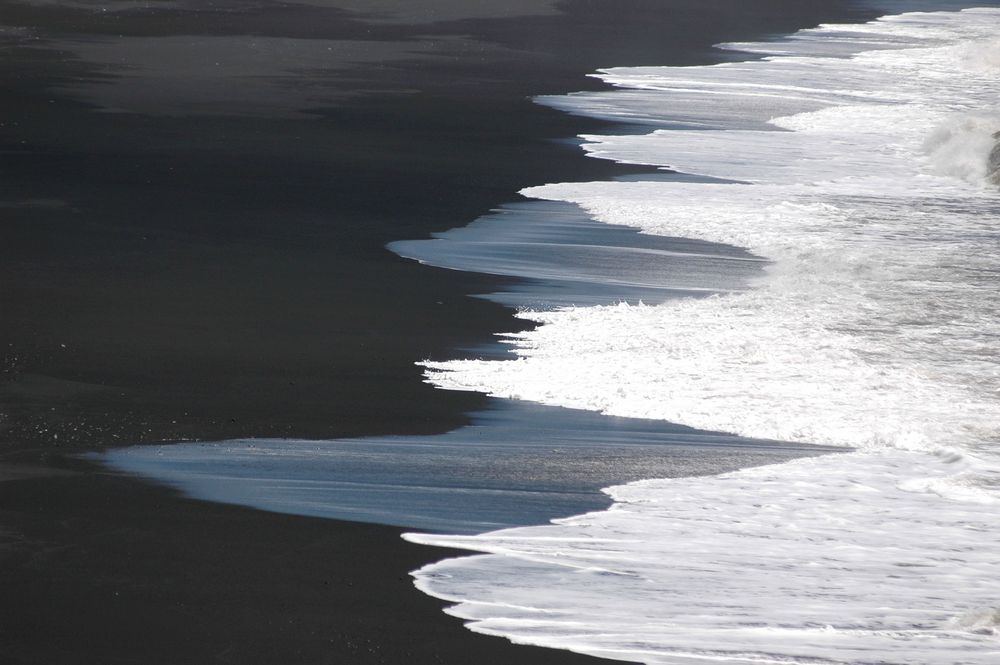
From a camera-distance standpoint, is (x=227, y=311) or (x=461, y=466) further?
(x=227, y=311)

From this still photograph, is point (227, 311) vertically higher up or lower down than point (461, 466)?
higher up

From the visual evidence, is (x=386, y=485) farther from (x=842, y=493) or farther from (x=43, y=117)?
(x=43, y=117)

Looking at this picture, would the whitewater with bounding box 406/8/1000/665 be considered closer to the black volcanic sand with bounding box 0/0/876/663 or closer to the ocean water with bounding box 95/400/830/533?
the ocean water with bounding box 95/400/830/533

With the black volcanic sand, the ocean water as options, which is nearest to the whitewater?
the ocean water

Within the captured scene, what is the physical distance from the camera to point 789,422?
22.3 feet

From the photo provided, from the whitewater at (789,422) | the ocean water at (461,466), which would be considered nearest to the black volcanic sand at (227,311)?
the ocean water at (461,466)

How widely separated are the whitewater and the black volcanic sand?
1.24 ft

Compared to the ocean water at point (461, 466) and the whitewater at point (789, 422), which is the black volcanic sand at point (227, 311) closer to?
the ocean water at point (461, 466)

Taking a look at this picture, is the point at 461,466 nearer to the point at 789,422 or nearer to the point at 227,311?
the point at 789,422

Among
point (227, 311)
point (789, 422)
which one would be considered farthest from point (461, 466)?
point (227, 311)

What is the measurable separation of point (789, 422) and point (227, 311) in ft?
10.2

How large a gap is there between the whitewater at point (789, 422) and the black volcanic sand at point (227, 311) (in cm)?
38

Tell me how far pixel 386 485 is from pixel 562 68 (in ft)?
49.9

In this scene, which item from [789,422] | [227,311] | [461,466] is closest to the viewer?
[461,466]
